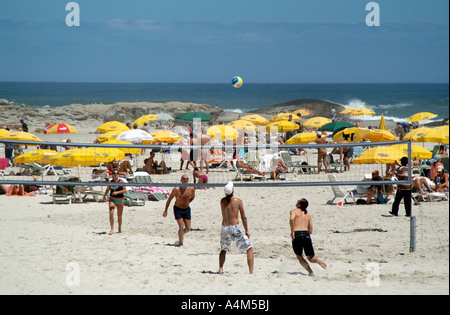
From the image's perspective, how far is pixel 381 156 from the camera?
43.0 ft

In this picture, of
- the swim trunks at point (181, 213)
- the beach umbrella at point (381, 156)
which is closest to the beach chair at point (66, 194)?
the swim trunks at point (181, 213)

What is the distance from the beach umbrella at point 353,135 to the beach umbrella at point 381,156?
184 inches

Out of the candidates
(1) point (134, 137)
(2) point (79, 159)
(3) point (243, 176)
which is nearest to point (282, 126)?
(1) point (134, 137)

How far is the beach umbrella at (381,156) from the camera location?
1302 centimetres

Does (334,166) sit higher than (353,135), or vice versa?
(353,135)

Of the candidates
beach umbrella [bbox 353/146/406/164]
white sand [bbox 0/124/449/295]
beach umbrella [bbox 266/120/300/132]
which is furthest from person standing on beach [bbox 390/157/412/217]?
beach umbrella [bbox 266/120/300/132]

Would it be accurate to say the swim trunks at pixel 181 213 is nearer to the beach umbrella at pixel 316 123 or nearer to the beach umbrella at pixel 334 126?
the beach umbrella at pixel 334 126

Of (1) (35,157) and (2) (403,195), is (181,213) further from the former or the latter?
(1) (35,157)

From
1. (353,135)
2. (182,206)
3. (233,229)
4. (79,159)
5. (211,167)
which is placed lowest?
(233,229)

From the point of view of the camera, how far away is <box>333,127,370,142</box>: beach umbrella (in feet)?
60.2

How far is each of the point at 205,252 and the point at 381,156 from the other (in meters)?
5.53

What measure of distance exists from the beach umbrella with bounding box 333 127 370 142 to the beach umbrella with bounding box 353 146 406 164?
15.4 feet
